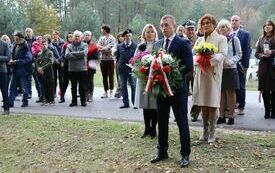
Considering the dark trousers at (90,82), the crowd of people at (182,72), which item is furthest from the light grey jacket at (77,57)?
the dark trousers at (90,82)

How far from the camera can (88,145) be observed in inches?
330

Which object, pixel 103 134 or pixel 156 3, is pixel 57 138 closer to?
pixel 103 134

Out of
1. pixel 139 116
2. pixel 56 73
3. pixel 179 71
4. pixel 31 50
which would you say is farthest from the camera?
pixel 56 73

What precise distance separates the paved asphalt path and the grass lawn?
2.22ft

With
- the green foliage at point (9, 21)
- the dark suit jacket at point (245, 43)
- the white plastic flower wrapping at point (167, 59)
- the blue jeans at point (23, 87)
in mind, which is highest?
the green foliage at point (9, 21)

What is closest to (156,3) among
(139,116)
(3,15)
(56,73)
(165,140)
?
(3,15)

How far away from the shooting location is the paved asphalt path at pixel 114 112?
9.36 m

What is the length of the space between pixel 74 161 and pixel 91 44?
628 cm

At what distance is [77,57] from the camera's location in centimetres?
1216

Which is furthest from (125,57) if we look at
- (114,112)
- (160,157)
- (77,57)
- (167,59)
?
(167,59)

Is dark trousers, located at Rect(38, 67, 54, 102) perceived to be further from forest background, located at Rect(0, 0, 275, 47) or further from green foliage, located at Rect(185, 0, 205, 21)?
green foliage, located at Rect(185, 0, 205, 21)

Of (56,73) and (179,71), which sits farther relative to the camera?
(56,73)

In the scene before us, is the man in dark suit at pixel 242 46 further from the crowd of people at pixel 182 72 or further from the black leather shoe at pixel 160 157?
the black leather shoe at pixel 160 157

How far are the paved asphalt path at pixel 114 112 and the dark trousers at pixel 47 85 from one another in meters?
0.29
